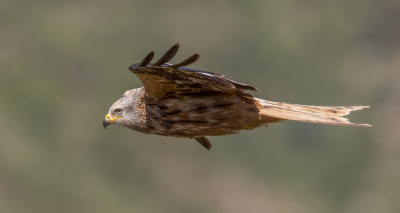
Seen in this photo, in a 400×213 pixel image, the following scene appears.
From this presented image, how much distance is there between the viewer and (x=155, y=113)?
13.1 meters

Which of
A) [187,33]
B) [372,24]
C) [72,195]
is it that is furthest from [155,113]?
[372,24]

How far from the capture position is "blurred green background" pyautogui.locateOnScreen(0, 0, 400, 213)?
62125mm

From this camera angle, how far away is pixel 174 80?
12547 millimetres

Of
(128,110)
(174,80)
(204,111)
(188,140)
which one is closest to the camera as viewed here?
(174,80)

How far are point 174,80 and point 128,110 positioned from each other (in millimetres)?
1230

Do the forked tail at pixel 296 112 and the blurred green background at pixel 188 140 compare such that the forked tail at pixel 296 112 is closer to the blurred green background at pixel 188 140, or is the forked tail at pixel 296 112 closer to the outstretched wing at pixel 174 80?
the outstretched wing at pixel 174 80

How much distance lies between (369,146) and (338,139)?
232 inches

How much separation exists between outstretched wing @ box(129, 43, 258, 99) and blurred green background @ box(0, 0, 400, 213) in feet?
134

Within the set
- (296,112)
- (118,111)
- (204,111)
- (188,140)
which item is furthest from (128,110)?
(188,140)

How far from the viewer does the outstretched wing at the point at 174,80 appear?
39.8 feet

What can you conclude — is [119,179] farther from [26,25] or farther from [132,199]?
[26,25]

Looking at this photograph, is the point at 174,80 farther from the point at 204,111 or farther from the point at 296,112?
the point at 296,112

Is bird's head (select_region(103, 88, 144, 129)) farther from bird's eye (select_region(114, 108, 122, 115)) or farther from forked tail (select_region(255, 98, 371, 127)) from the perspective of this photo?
forked tail (select_region(255, 98, 371, 127))

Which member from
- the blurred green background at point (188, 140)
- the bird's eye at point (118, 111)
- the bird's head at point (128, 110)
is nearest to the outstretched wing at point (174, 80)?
the bird's head at point (128, 110)
